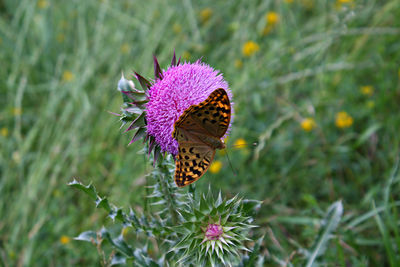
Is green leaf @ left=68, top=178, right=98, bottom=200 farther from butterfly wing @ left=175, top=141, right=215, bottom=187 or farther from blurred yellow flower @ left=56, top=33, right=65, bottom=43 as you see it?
blurred yellow flower @ left=56, top=33, right=65, bottom=43

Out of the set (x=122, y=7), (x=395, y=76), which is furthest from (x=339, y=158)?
(x=122, y=7)

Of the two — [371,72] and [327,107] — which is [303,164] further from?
[371,72]

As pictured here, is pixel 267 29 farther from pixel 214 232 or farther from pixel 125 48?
pixel 214 232

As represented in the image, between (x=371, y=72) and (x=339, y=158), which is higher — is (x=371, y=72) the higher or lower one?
the higher one

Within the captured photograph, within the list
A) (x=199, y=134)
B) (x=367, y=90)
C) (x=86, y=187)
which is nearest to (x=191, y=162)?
(x=199, y=134)

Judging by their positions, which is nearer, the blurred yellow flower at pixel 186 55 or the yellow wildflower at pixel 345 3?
the yellow wildflower at pixel 345 3

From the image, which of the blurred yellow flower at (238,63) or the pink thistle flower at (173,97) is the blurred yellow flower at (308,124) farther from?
the pink thistle flower at (173,97)

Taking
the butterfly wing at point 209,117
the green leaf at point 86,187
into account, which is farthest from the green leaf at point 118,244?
the butterfly wing at point 209,117
